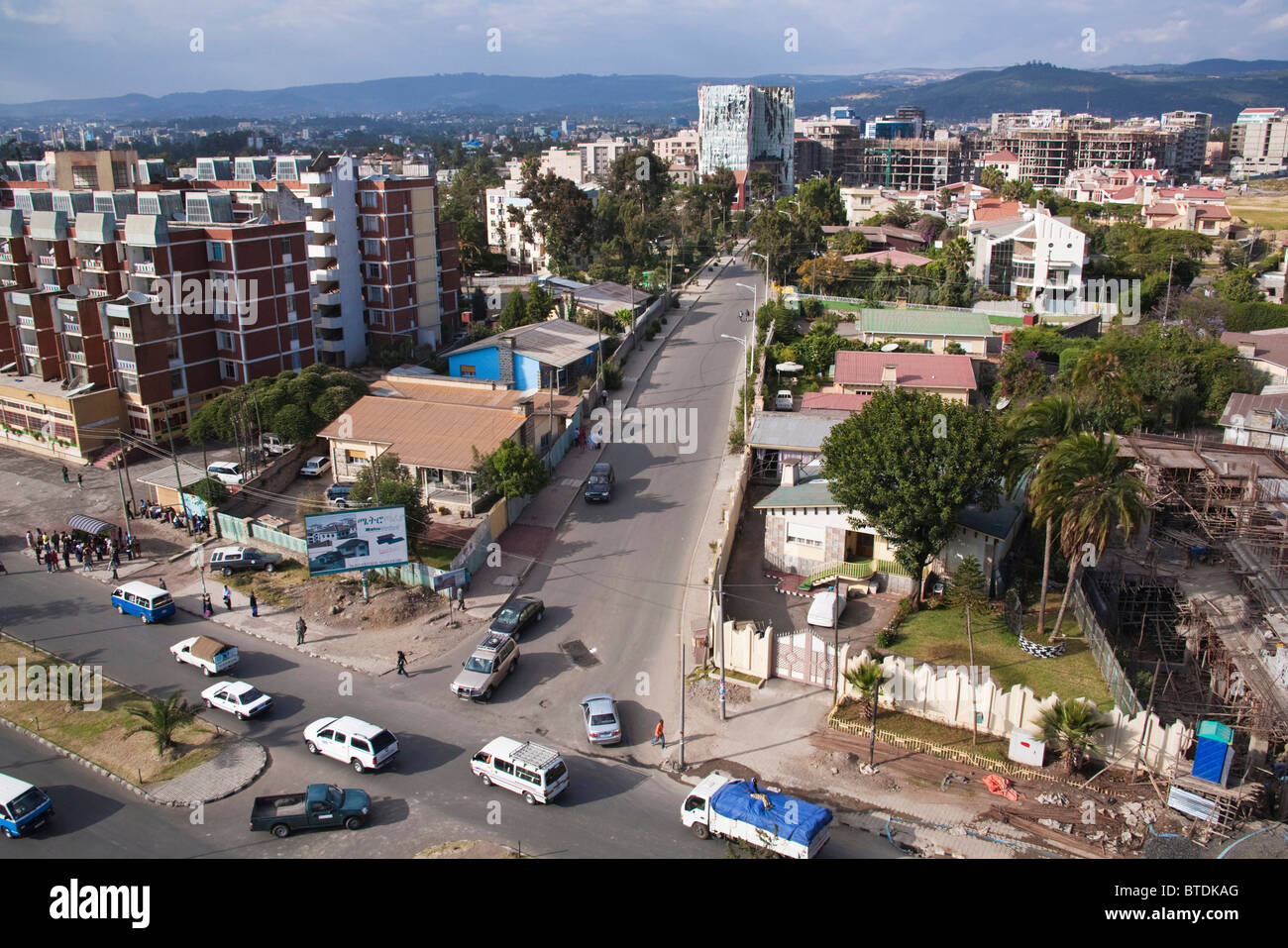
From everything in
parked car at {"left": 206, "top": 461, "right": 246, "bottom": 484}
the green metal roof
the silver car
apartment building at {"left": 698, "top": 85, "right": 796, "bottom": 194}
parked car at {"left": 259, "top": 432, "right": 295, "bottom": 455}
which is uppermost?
apartment building at {"left": 698, "top": 85, "right": 796, "bottom": 194}

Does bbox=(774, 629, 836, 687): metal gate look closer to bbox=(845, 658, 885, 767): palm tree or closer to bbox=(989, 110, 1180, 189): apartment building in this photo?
bbox=(845, 658, 885, 767): palm tree

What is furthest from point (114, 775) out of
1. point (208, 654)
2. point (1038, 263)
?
point (1038, 263)

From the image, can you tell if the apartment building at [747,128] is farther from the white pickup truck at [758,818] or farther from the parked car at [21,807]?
the parked car at [21,807]

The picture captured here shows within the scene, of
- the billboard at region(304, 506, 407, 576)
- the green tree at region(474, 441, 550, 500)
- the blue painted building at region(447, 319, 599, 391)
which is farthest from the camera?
the blue painted building at region(447, 319, 599, 391)

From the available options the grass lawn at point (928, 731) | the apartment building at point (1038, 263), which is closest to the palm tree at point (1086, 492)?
the grass lawn at point (928, 731)

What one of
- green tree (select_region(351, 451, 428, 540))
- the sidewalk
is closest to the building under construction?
the sidewalk

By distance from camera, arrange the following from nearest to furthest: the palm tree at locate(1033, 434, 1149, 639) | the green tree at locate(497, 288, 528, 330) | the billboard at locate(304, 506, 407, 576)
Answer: the palm tree at locate(1033, 434, 1149, 639) → the billboard at locate(304, 506, 407, 576) → the green tree at locate(497, 288, 528, 330)

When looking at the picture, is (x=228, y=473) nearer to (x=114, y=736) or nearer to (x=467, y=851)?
(x=114, y=736)
